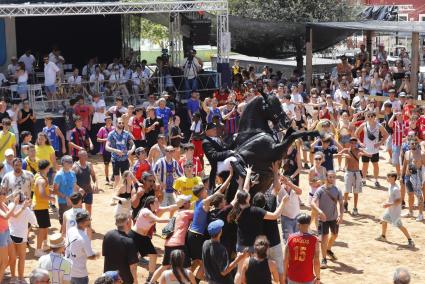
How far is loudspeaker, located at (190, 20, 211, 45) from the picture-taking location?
26.6 m

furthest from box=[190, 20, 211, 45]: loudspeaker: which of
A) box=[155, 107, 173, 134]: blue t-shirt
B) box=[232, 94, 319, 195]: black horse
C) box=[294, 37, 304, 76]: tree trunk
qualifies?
box=[232, 94, 319, 195]: black horse

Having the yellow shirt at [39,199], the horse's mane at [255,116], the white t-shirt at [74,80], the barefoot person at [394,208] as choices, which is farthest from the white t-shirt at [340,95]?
the yellow shirt at [39,199]

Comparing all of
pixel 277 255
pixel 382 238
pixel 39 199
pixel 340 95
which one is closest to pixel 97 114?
pixel 340 95

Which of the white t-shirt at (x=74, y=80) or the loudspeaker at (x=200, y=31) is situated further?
the loudspeaker at (x=200, y=31)

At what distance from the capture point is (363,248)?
1313 cm

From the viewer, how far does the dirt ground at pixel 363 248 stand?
38.9 ft

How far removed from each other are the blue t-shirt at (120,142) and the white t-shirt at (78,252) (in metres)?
6.48

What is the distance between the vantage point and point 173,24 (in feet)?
89.1

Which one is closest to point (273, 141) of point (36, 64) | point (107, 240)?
point (107, 240)

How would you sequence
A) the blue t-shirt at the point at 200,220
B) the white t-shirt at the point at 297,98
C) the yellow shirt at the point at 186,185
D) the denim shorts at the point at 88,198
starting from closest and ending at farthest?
the blue t-shirt at the point at 200,220
the yellow shirt at the point at 186,185
the denim shorts at the point at 88,198
the white t-shirt at the point at 297,98

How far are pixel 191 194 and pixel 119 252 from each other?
2.99m

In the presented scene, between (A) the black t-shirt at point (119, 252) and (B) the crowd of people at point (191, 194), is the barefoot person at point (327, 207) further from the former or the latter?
(A) the black t-shirt at point (119, 252)

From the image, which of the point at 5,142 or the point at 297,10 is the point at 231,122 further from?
the point at 297,10

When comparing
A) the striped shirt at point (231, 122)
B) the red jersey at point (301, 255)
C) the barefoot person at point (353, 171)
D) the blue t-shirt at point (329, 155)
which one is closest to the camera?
the red jersey at point (301, 255)
